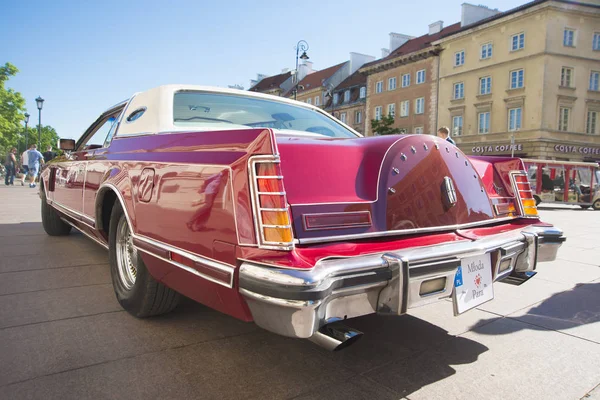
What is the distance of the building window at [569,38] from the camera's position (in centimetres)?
3138

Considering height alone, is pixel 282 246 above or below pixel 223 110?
below

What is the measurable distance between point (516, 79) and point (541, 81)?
2.21 meters

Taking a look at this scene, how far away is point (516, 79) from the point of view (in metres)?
32.8

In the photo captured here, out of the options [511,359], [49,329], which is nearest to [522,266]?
Answer: [511,359]

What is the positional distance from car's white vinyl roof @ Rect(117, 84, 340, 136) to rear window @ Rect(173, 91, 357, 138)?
0.15ft

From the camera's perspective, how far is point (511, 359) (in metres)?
2.58

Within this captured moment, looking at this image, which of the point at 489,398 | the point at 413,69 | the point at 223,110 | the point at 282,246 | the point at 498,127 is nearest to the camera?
the point at 282,246

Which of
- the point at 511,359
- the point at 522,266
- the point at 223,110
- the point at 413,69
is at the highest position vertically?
the point at 413,69

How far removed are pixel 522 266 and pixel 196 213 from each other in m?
2.04

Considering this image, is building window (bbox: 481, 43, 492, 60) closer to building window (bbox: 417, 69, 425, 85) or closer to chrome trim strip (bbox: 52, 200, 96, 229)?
building window (bbox: 417, 69, 425, 85)

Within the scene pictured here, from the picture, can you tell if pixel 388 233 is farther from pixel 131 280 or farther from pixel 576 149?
pixel 576 149

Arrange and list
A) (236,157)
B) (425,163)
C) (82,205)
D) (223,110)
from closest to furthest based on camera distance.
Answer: (236,157), (425,163), (223,110), (82,205)

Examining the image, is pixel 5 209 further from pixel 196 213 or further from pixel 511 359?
pixel 511 359

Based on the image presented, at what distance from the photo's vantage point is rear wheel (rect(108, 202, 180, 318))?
9.12 ft
